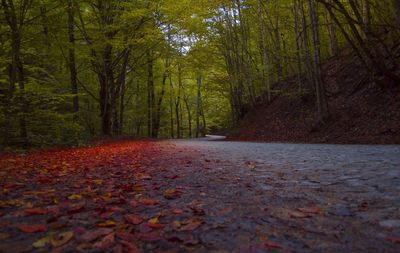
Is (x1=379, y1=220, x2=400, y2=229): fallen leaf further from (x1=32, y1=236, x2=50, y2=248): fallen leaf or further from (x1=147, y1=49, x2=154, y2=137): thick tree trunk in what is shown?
(x1=147, y1=49, x2=154, y2=137): thick tree trunk

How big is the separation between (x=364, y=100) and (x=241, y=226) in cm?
1111

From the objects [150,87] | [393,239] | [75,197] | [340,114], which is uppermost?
[150,87]

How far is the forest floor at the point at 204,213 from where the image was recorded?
1.72 meters

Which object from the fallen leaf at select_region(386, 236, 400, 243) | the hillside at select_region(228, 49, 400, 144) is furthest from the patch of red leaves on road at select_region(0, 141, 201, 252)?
the hillside at select_region(228, 49, 400, 144)

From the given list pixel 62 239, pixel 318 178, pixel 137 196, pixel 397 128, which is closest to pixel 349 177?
pixel 318 178

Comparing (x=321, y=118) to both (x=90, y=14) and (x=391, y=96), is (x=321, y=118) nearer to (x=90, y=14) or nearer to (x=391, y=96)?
(x=391, y=96)

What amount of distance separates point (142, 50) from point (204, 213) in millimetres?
17647

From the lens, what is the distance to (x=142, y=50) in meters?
18.7

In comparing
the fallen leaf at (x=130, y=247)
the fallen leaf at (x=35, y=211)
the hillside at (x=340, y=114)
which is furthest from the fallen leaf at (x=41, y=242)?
the hillside at (x=340, y=114)

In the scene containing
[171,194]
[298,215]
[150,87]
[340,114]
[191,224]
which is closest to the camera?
[191,224]

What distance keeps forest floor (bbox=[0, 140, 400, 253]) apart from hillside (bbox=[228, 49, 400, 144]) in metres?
6.46

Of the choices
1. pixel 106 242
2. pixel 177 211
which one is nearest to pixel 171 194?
pixel 177 211

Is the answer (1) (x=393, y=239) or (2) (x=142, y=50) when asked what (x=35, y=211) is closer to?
(1) (x=393, y=239)

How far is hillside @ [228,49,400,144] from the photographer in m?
9.65
